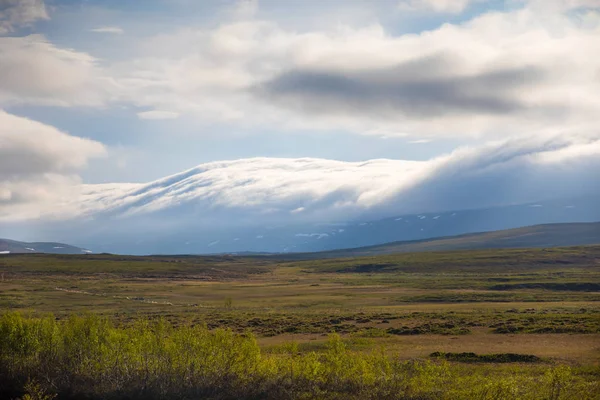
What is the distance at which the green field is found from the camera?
35.0 meters

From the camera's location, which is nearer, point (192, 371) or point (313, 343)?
point (192, 371)

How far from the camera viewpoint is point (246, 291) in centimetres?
12988

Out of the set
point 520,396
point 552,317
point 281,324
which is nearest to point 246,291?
point 281,324

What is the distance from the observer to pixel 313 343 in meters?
54.1

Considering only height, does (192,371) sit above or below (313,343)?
above

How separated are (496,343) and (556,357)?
324 inches

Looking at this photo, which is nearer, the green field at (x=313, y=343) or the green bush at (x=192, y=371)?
the green bush at (x=192, y=371)

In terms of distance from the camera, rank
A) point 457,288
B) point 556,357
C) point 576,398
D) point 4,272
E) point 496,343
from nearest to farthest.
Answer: point 576,398 < point 556,357 < point 496,343 < point 457,288 < point 4,272

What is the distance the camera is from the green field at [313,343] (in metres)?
35.0

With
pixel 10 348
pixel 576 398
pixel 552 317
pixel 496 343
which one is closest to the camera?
pixel 576 398

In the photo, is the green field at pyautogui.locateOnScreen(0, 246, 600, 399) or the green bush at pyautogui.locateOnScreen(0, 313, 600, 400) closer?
the green bush at pyautogui.locateOnScreen(0, 313, 600, 400)

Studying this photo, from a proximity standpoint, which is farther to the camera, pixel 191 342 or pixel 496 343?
pixel 496 343

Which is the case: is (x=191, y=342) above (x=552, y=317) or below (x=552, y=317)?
above

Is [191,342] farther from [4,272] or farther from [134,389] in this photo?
[4,272]
